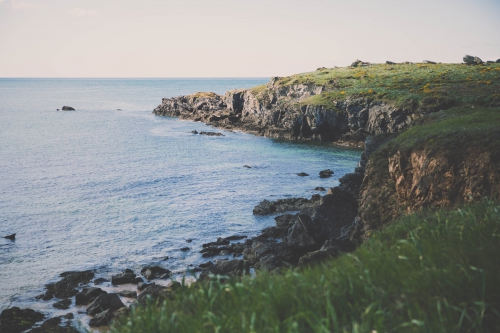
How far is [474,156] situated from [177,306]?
15.5m

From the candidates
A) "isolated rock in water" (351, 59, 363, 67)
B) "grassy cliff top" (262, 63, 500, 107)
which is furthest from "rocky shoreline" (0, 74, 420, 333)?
"isolated rock in water" (351, 59, 363, 67)

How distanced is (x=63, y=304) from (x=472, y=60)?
111906 mm

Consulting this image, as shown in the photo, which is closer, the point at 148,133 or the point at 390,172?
the point at 390,172

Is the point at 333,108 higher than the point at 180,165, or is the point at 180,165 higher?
the point at 333,108

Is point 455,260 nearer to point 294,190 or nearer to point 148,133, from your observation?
point 294,190

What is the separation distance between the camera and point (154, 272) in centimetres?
2670

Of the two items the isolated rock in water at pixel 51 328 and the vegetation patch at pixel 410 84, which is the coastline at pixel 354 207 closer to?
the isolated rock in water at pixel 51 328

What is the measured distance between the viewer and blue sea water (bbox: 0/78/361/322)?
2948cm

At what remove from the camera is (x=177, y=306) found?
6691 millimetres

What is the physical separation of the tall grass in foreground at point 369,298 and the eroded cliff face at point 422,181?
835cm

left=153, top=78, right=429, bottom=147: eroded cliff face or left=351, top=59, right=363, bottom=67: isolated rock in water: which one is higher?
left=351, top=59, right=363, bottom=67: isolated rock in water

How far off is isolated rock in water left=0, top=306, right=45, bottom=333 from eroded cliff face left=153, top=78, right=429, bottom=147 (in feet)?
160

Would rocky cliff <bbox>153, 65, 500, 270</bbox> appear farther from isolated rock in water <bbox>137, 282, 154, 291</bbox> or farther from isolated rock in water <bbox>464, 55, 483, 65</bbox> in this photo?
isolated rock in water <bbox>464, 55, 483, 65</bbox>

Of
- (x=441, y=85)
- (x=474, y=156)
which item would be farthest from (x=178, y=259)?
(x=441, y=85)
